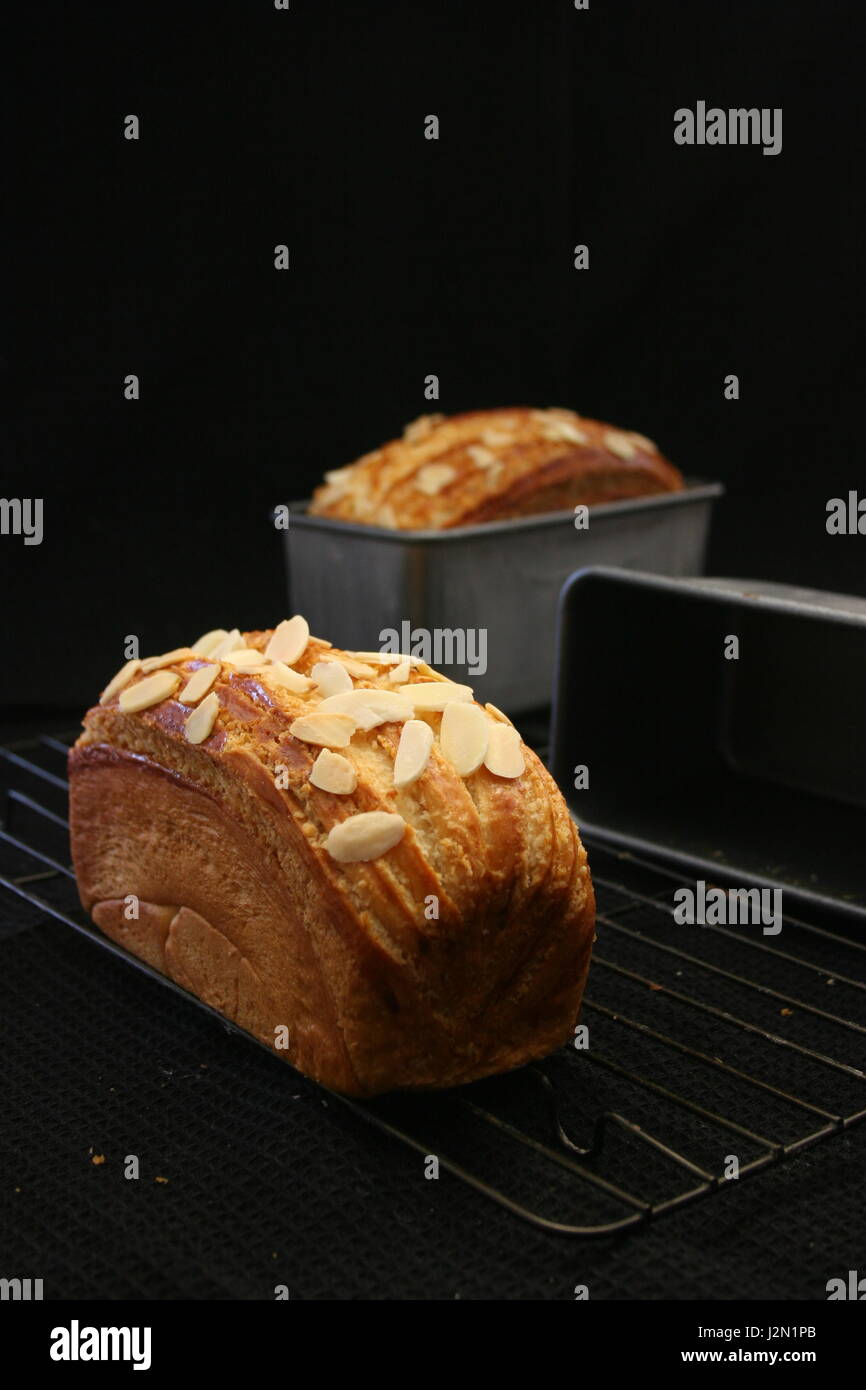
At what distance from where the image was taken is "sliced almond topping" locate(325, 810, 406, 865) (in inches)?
54.7

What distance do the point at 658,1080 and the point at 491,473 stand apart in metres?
1.14

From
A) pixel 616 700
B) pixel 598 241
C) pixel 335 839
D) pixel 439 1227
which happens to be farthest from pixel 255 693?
pixel 598 241

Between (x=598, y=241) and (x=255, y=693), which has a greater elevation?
(x=598, y=241)

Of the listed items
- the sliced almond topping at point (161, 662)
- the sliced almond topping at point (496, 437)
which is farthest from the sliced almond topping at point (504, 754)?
the sliced almond topping at point (496, 437)

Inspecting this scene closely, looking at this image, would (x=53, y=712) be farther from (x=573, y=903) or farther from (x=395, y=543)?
(x=573, y=903)

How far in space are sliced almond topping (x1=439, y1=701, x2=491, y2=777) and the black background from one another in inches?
57.0

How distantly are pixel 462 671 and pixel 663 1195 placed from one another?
114cm

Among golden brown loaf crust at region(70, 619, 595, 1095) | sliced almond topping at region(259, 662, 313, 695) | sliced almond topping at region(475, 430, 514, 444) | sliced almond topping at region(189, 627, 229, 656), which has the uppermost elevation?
sliced almond topping at region(475, 430, 514, 444)

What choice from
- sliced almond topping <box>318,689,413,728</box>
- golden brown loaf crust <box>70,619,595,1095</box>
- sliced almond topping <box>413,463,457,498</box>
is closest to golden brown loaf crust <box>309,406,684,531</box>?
sliced almond topping <box>413,463,457,498</box>

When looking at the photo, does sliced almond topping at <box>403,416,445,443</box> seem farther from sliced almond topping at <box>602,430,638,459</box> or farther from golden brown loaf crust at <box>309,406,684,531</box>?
sliced almond topping at <box>602,430,638,459</box>

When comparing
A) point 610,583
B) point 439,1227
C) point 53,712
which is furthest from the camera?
point 53,712

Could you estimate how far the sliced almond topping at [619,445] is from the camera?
2551mm

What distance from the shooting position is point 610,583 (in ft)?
6.57

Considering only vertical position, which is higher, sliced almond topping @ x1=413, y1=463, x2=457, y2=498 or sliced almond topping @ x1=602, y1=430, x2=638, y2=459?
sliced almond topping @ x1=602, y1=430, x2=638, y2=459
